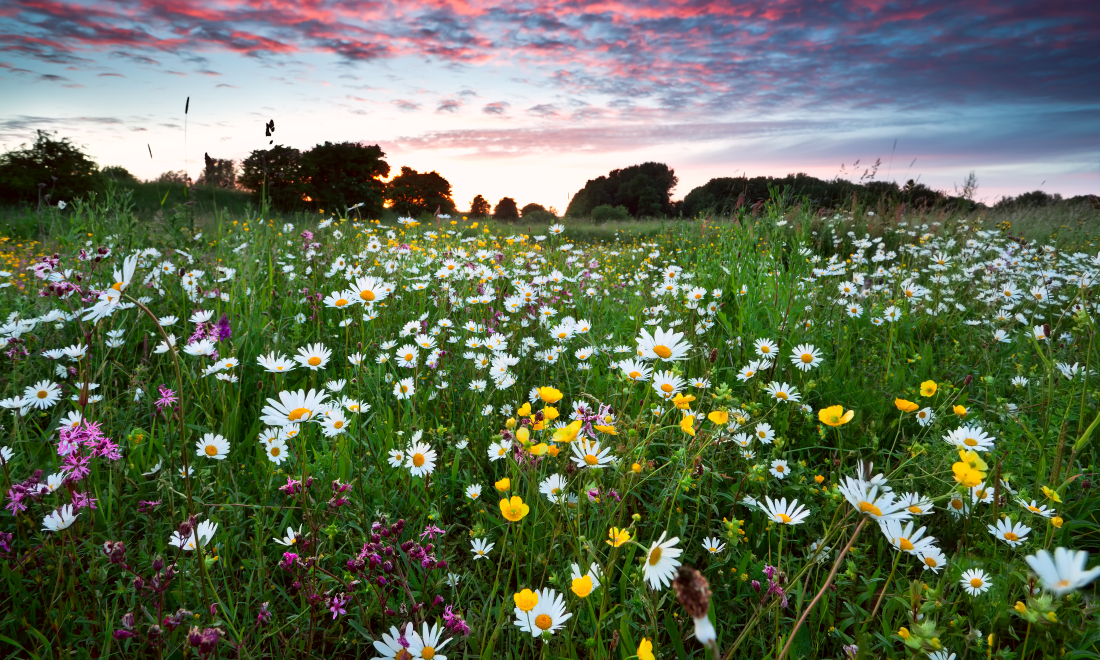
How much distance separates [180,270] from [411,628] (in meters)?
2.94

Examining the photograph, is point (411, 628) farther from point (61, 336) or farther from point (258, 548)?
point (61, 336)

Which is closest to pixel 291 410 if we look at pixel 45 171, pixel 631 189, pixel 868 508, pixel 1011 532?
pixel 868 508

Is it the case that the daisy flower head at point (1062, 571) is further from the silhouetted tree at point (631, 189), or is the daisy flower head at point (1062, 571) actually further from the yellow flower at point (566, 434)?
the silhouetted tree at point (631, 189)

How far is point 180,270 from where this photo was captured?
2938 millimetres

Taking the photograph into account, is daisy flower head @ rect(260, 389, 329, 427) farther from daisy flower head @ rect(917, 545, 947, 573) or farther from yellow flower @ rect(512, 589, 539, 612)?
daisy flower head @ rect(917, 545, 947, 573)

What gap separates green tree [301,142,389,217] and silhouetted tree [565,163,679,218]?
11.2 m

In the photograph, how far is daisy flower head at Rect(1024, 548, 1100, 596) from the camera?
1.62 feet

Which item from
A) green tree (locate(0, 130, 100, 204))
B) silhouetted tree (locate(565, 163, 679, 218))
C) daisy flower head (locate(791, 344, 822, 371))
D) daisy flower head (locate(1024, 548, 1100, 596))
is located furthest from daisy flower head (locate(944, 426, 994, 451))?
silhouetted tree (locate(565, 163, 679, 218))

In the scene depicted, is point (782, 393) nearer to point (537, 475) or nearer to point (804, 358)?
point (804, 358)

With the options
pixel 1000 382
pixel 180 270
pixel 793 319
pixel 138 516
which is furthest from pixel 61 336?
pixel 1000 382

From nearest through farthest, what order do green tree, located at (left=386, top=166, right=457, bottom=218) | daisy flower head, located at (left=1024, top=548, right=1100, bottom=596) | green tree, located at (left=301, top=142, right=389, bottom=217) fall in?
daisy flower head, located at (left=1024, top=548, right=1100, bottom=596) → green tree, located at (left=301, top=142, right=389, bottom=217) → green tree, located at (left=386, top=166, right=457, bottom=218)

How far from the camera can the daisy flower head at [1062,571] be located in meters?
0.49

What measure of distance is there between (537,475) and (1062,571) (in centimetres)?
108

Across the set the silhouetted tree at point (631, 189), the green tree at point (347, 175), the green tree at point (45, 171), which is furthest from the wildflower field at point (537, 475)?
the green tree at point (347, 175)
